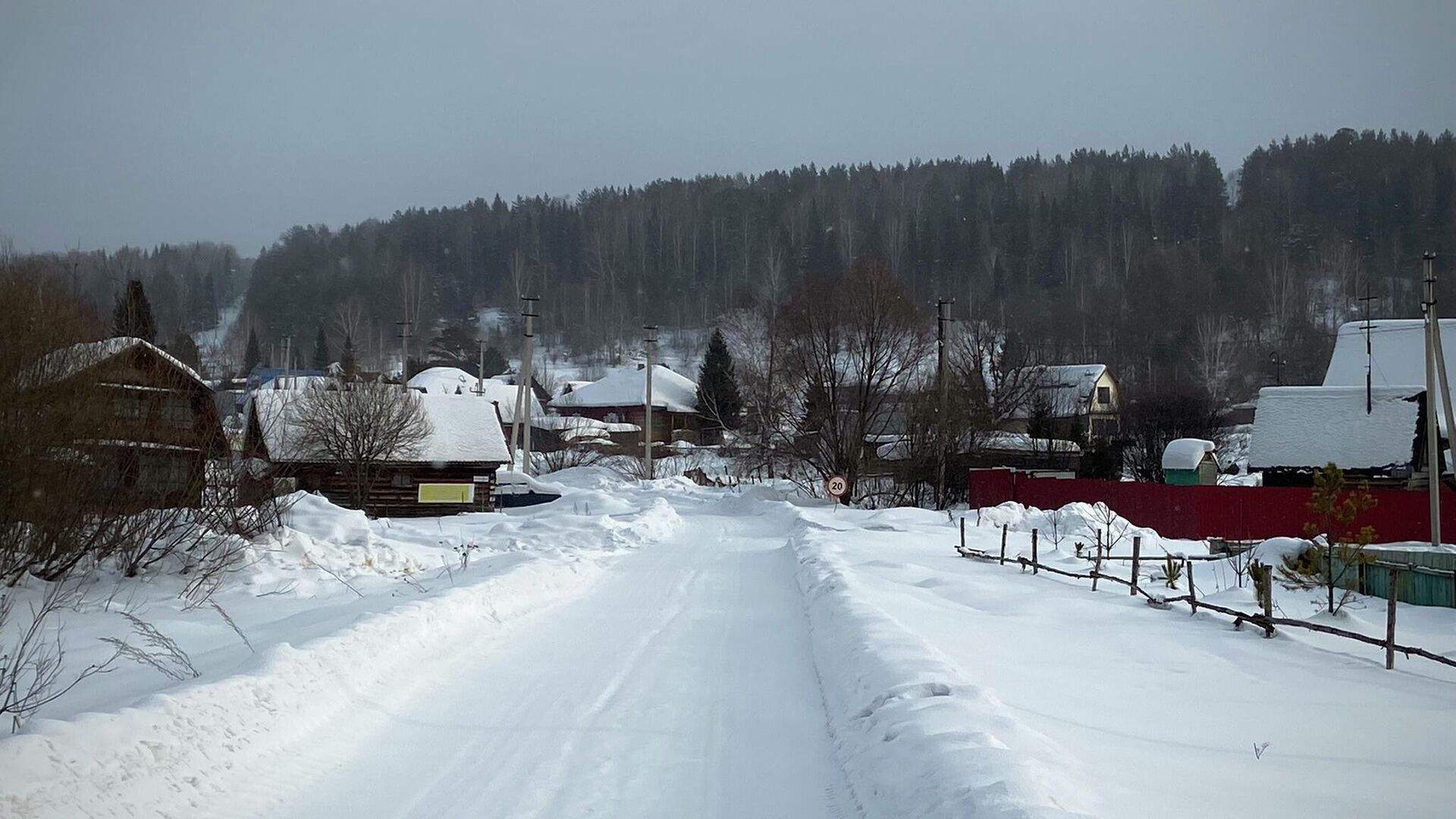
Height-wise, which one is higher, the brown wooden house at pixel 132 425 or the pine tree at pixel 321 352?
the pine tree at pixel 321 352

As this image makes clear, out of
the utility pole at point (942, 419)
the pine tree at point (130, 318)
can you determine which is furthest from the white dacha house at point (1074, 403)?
the pine tree at point (130, 318)

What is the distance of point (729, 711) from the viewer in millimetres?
8039

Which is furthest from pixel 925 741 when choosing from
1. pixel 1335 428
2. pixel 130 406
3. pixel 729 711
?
pixel 1335 428

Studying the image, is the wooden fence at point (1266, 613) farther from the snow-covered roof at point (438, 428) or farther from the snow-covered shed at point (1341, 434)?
the snow-covered roof at point (438, 428)

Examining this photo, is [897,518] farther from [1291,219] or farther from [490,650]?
[1291,219]

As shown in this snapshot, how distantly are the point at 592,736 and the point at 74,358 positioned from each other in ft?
34.4

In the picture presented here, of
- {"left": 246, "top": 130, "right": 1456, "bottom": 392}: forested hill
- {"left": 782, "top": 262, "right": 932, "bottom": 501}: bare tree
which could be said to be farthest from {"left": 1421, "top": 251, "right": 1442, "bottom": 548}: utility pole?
{"left": 246, "top": 130, "right": 1456, "bottom": 392}: forested hill

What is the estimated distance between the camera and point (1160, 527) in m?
34.0

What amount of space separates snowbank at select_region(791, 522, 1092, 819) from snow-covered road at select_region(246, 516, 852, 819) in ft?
0.78

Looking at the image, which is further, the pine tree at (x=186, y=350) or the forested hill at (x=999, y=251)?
the forested hill at (x=999, y=251)

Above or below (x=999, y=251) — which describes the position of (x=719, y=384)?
below

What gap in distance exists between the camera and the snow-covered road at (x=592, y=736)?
588 centimetres

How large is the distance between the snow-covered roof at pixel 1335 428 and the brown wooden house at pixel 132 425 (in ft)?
122

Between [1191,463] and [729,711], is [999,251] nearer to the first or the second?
[1191,463]
